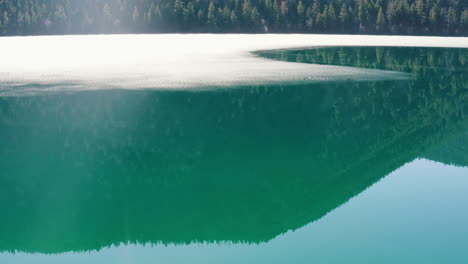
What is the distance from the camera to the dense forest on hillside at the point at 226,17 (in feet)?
327

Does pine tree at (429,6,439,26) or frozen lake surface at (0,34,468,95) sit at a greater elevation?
frozen lake surface at (0,34,468,95)

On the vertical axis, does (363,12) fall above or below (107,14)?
below

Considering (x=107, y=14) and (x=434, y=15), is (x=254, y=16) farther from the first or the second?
(x=434, y=15)

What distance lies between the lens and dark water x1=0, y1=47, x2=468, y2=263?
9695 mm

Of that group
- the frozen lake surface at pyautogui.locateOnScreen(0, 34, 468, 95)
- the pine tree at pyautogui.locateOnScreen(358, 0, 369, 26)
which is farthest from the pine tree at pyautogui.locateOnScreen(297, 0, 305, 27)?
the frozen lake surface at pyautogui.locateOnScreen(0, 34, 468, 95)

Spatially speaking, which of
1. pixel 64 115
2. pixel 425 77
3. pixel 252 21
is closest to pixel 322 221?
pixel 64 115

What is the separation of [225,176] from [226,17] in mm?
91401

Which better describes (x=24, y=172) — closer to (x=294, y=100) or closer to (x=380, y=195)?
(x=380, y=195)

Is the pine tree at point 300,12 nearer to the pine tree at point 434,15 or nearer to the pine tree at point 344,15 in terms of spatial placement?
the pine tree at point 344,15

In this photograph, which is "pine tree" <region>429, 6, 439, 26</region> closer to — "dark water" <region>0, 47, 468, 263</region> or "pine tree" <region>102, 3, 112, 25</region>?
"pine tree" <region>102, 3, 112, 25</region>

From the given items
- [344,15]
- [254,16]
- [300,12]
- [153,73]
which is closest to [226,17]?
[254,16]

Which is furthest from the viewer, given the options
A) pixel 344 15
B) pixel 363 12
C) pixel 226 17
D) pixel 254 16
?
pixel 254 16

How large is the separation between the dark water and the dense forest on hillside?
80320mm

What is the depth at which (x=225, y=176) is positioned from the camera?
13.3 meters
